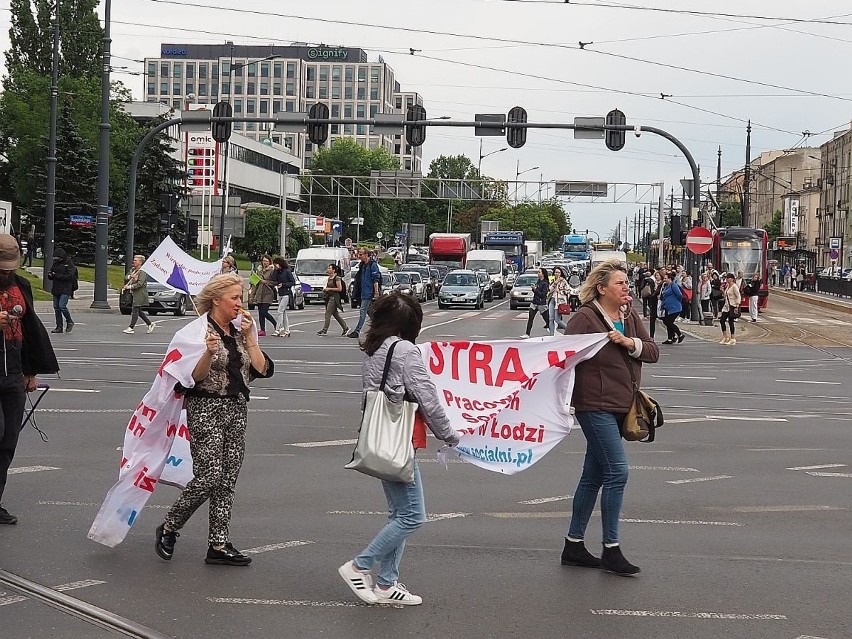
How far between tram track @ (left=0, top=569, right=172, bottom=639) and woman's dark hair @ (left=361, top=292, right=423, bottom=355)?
173 centimetres

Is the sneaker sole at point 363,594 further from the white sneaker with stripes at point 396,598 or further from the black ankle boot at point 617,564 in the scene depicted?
the black ankle boot at point 617,564

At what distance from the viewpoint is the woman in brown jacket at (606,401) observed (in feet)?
24.0

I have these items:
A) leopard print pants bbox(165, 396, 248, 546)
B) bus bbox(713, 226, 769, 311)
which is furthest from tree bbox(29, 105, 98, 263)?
leopard print pants bbox(165, 396, 248, 546)

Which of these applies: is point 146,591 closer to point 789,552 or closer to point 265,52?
point 789,552

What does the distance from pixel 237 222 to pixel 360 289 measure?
28.2 metres

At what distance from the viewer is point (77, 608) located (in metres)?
6.32

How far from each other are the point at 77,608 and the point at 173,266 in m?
7.97

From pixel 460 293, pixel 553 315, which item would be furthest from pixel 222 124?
pixel 460 293

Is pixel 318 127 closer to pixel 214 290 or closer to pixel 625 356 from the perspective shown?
pixel 214 290

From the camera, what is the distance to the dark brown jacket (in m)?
7.33

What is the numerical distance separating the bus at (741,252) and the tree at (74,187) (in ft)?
98.0

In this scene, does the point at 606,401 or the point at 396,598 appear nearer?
the point at 396,598

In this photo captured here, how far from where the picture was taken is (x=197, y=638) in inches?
231

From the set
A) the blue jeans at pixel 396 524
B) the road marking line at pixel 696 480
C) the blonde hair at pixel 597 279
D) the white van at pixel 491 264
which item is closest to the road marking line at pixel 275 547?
the blue jeans at pixel 396 524
